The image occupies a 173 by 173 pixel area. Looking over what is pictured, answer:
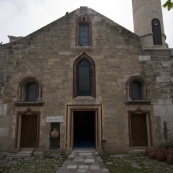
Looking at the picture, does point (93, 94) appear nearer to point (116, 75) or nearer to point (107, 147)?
point (116, 75)

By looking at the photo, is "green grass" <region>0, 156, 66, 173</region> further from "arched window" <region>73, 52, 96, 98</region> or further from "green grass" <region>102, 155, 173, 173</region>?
"arched window" <region>73, 52, 96, 98</region>

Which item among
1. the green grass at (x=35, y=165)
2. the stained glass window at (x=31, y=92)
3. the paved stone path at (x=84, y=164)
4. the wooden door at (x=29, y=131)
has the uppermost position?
the stained glass window at (x=31, y=92)

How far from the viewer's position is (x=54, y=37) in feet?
33.7

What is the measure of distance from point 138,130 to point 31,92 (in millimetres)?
6728

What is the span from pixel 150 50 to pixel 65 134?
7.19 meters

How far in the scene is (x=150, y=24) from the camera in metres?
11.4

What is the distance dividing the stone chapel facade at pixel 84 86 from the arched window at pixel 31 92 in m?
0.06

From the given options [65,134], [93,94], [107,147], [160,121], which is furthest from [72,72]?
[160,121]

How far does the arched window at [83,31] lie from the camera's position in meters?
10.5

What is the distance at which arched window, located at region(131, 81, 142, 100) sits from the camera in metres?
9.86

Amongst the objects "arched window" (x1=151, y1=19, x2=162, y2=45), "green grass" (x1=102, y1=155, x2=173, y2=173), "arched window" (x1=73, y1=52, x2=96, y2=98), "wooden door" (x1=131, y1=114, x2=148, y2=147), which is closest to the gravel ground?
"green grass" (x1=102, y1=155, x2=173, y2=173)

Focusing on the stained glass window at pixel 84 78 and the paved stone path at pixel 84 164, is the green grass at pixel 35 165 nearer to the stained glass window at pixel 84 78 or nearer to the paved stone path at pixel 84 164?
the paved stone path at pixel 84 164

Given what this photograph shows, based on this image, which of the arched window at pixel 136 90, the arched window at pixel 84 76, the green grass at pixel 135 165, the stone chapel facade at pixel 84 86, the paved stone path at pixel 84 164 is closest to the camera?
the paved stone path at pixel 84 164

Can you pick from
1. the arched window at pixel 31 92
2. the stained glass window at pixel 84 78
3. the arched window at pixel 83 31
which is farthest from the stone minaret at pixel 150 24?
the arched window at pixel 31 92
